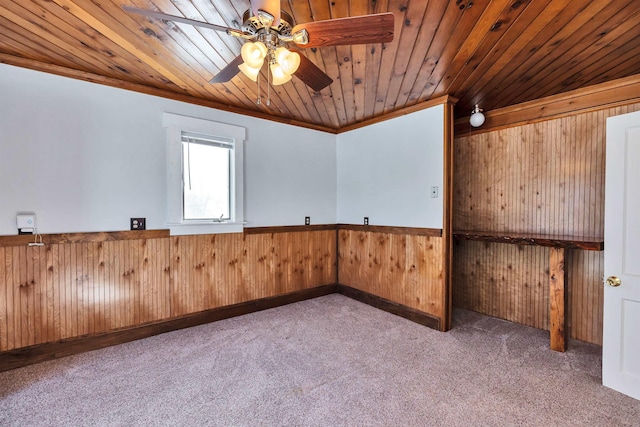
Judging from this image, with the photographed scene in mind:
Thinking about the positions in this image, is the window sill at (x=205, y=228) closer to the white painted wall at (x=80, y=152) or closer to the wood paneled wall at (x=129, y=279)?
the wood paneled wall at (x=129, y=279)

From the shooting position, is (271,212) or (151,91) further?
(271,212)

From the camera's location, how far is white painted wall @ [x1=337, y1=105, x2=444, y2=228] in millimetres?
3162

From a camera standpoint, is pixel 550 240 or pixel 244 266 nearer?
pixel 550 240

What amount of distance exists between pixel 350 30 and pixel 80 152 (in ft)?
8.42

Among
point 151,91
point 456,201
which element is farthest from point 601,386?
point 151,91

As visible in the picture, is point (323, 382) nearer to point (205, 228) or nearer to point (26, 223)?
point (205, 228)

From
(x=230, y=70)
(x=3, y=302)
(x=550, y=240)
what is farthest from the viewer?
(x=550, y=240)

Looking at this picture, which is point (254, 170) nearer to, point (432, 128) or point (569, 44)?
point (432, 128)

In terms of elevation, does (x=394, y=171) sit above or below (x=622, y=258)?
above

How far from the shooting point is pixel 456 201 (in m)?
3.70

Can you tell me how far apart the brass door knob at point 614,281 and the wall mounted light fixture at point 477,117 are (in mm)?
1910

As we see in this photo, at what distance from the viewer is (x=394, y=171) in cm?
357

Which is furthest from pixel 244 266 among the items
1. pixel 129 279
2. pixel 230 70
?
pixel 230 70

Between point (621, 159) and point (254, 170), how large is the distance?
3.36m
